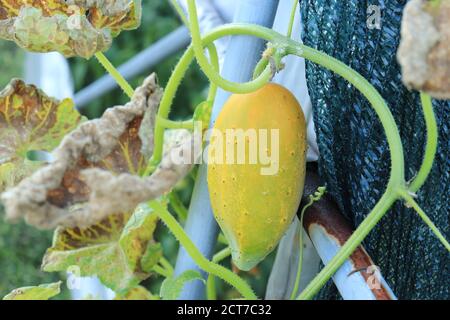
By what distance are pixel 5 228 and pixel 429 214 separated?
6.43 feet

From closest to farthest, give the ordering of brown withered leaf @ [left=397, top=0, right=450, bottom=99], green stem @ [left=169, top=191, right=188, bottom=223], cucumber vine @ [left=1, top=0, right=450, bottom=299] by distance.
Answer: brown withered leaf @ [left=397, top=0, right=450, bottom=99] < cucumber vine @ [left=1, top=0, right=450, bottom=299] < green stem @ [left=169, top=191, right=188, bottom=223]

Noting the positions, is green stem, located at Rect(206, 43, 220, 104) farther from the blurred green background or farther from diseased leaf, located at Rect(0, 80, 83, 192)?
the blurred green background

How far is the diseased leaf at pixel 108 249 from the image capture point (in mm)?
802

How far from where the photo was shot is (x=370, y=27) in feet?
2.27

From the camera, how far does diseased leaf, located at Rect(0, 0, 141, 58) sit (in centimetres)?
69

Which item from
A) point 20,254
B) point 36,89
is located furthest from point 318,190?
point 20,254

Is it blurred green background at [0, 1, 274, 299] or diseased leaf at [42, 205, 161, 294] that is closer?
diseased leaf at [42, 205, 161, 294]

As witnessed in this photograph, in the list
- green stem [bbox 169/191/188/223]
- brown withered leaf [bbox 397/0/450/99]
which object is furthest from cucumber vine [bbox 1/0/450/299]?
green stem [bbox 169/191/188/223]

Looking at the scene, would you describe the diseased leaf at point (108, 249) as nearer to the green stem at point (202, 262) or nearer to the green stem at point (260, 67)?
the green stem at point (202, 262)

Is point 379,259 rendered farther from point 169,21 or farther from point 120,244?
point 169,21

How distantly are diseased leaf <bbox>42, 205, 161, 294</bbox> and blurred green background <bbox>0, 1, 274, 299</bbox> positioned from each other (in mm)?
1287

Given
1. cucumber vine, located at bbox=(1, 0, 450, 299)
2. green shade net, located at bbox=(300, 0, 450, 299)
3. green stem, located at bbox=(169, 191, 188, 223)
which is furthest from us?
green stem, located at bbox=(169, 191, 188, 223)

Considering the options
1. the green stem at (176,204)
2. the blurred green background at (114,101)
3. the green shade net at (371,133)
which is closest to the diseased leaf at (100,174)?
the green shade net at (371,133)

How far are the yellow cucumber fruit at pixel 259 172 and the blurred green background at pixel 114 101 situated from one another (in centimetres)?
143
